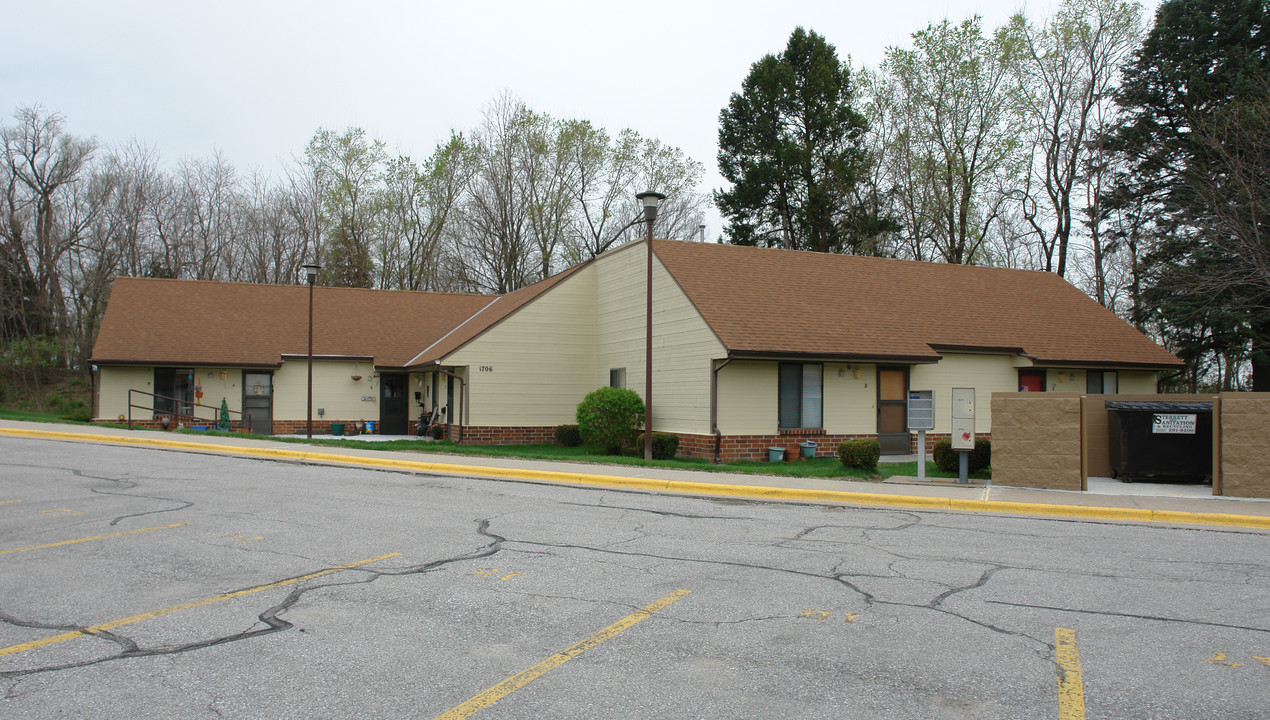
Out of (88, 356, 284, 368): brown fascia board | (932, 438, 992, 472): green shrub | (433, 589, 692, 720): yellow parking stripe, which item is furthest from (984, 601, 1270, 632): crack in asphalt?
(88, 356, 284, 368): brown fascia board

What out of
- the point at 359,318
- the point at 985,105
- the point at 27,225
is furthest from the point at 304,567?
the point at 27,225

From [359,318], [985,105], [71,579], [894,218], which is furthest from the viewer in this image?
[894,218]

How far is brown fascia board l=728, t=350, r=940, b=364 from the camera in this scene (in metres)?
19.7

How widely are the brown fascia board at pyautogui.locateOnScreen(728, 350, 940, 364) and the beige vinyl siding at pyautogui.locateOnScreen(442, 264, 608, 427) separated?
6.89 m

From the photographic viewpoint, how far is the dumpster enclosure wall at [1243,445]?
42.7 feet

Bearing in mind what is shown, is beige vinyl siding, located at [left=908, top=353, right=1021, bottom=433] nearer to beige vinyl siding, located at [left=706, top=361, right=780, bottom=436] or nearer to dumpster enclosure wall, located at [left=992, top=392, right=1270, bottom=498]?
beige vinyl siding, located at [left=706, top=361, right=780, bottom=436]

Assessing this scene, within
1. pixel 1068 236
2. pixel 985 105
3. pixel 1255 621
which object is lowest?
pixel 1255 621

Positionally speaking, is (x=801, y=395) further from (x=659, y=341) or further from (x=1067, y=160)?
(x=1067, y=160)

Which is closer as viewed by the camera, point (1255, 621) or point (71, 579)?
point (1255, 621)

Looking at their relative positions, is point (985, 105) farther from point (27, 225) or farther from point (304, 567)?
point (27, 225)

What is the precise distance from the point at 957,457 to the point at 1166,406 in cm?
376

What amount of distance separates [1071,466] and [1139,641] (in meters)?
8.82

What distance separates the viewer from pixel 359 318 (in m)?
32.3

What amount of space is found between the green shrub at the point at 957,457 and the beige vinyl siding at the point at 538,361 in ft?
36.0
